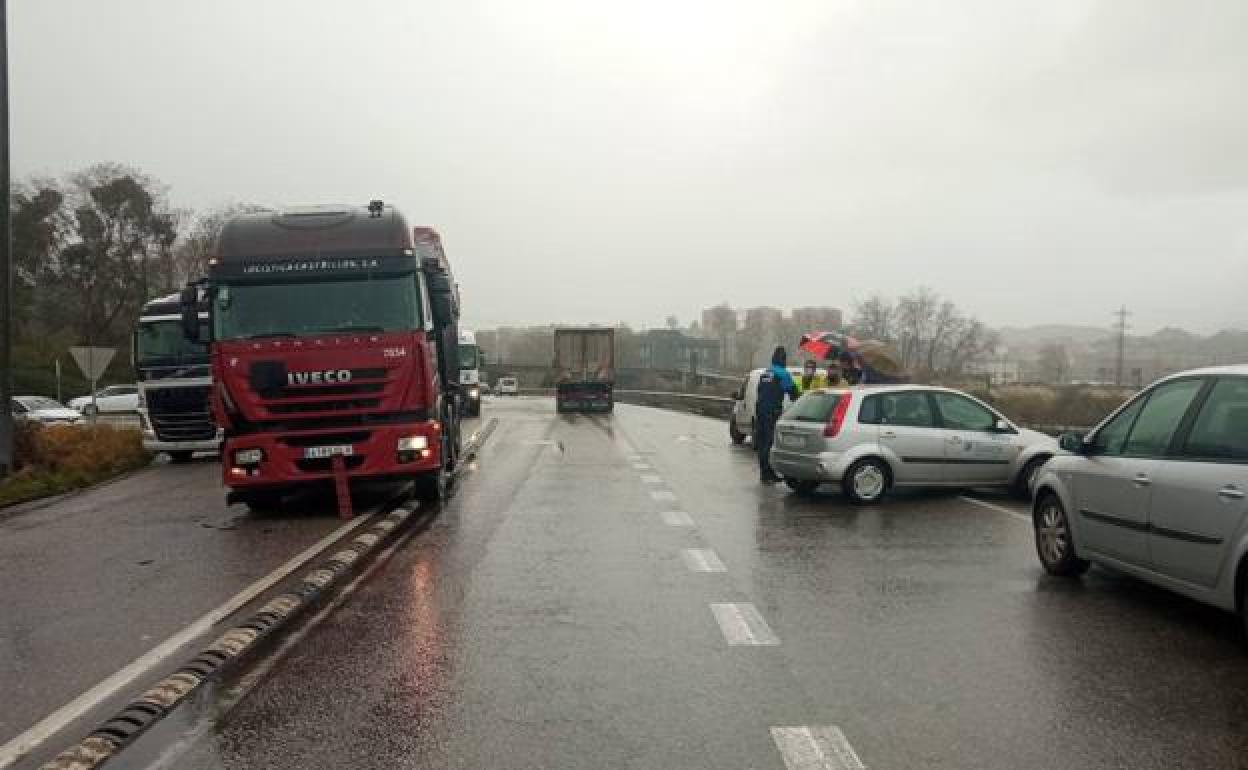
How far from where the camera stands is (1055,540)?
7.93 m

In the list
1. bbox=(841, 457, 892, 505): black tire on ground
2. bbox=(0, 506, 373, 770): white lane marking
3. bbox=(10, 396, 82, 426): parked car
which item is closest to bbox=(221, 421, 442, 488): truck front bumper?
bbox=(0, 506, 373, 770): white lane marking

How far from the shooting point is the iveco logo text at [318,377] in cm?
1084

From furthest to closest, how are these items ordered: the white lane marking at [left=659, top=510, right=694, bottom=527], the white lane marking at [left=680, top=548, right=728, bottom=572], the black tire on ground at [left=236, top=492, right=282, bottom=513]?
1. the black tire on ground at [left=236, top=492, right=282, bottom=513]
2. the white lane marking at [left=659, top=510, right=694, bottom=527]
3. the white lane marking at [left=680, top=548, right=728, bottom=572]

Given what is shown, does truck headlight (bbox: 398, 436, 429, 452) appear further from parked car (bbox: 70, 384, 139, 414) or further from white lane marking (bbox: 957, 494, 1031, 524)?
parked car (bbox: 70, 384, 139, 414)

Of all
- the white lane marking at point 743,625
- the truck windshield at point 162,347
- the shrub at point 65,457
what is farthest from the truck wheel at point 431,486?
the truck windshield at point 162,347

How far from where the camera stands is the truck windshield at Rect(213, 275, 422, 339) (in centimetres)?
1113

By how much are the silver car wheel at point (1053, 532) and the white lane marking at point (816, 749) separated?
13.2 feet

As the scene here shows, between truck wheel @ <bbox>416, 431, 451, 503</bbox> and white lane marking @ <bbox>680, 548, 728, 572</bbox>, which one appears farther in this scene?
truck wheel @ <bbox>416, 431, 451, 503</bbox>

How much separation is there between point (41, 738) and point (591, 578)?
421cm

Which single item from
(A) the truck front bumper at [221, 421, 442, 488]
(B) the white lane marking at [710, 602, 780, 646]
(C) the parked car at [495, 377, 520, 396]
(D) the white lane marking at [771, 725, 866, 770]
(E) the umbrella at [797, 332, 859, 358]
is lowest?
(C) the parked car at [495, 377, 520, 396]

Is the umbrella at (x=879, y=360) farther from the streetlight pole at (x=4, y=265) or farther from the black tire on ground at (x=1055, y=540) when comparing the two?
the streetlight pole at (x=4, y=265)

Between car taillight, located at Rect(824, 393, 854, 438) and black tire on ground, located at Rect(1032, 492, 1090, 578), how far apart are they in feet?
13.4

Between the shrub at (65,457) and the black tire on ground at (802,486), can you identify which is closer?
the black tire on ground at (802,486)

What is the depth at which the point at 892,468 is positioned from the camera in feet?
40.5
